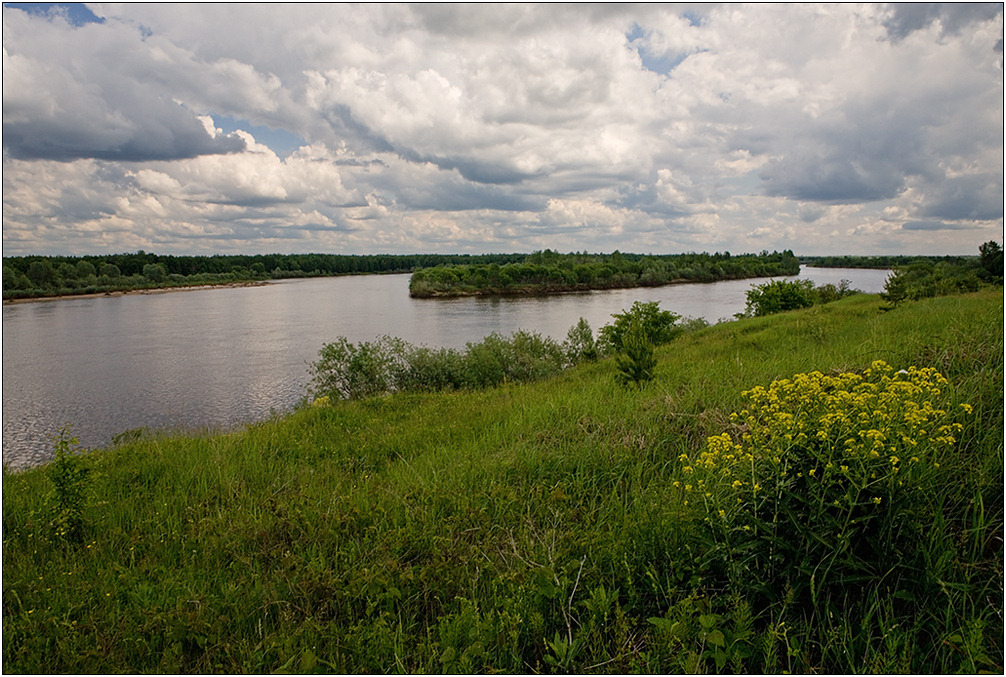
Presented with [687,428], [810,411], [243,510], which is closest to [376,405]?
[243,510]

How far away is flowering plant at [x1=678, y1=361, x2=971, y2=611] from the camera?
2787mm

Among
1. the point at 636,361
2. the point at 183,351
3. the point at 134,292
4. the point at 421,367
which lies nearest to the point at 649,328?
the point at 421,367

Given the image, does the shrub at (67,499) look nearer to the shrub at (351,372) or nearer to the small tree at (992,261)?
the shrub at (351,372)

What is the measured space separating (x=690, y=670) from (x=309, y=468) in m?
5.13

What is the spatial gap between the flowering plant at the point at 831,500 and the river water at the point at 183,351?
20.4ft

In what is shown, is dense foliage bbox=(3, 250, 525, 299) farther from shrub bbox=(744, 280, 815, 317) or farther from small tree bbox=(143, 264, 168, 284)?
shrub bbox=(744, 280, 815, 317)

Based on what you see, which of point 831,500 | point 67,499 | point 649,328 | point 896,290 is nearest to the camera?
point 831,500

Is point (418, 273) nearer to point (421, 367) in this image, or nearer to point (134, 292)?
point (134, 292)

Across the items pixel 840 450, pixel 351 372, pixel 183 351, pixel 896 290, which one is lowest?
pixel 183 351

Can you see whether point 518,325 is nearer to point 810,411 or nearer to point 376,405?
point 376,405

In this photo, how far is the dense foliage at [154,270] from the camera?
82688mm

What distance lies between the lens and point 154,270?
10838 centimetres

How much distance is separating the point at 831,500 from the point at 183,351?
1629 inches

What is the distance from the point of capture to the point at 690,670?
2.54m
